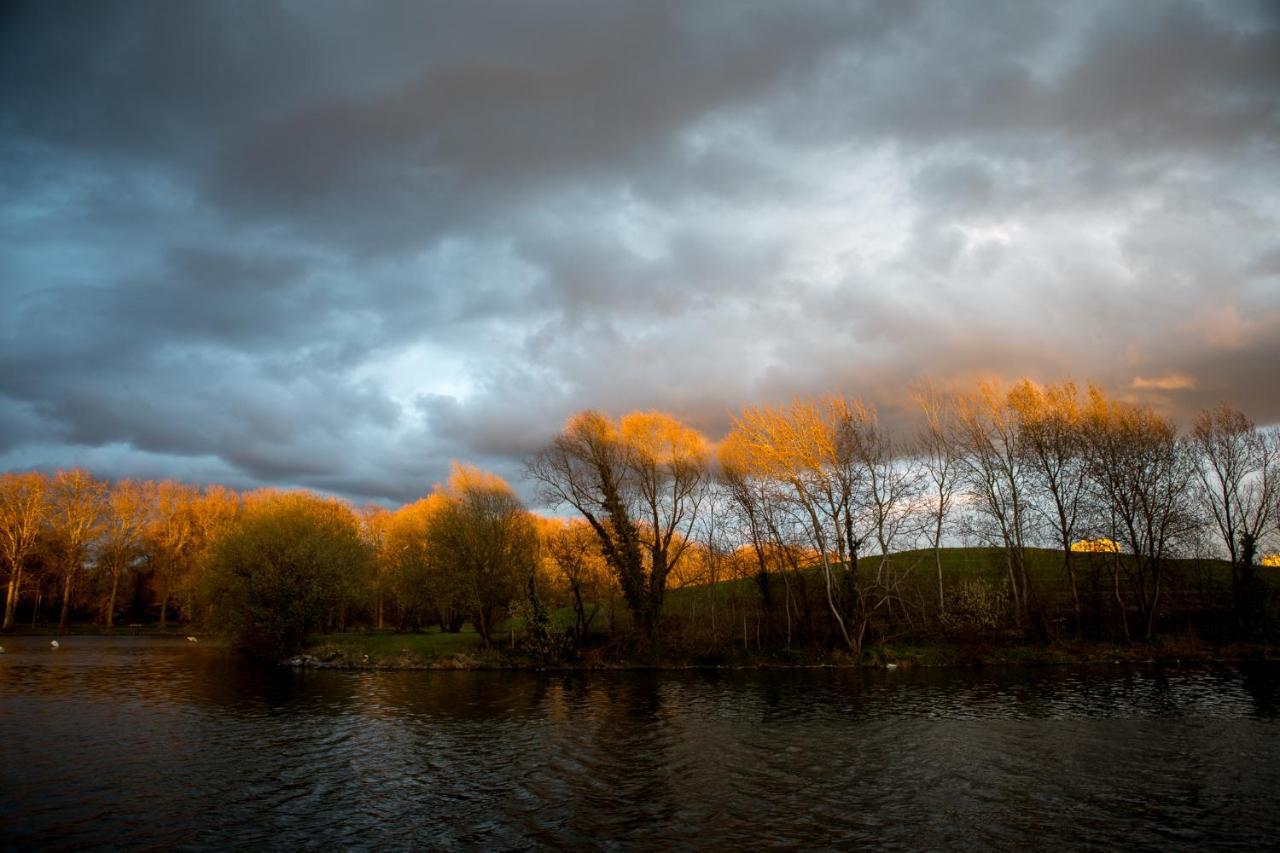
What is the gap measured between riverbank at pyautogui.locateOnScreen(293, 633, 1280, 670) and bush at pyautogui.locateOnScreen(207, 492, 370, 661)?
2.47 metres

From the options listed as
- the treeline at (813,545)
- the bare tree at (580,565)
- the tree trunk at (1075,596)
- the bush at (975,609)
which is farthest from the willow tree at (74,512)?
the tree trunk at (1075,596)

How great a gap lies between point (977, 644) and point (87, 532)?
93.1 meters

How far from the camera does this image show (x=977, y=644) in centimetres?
4162

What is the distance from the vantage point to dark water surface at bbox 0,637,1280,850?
1377 centimetres

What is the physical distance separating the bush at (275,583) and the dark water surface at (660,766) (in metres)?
13.1

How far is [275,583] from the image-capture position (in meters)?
46.8

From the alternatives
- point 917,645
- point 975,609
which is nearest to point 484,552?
point 917,645

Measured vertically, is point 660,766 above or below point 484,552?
below

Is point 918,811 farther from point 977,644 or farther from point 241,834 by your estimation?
point 977,644

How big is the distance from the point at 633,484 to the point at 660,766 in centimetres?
2823

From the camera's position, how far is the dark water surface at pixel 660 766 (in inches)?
542

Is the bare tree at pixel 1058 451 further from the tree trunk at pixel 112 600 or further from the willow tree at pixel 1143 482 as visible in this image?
the tree trunk at pixel 112 600

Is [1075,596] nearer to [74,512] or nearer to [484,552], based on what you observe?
[484,552]

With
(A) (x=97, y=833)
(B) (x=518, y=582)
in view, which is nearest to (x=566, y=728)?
(A) (x=97, y=833)
